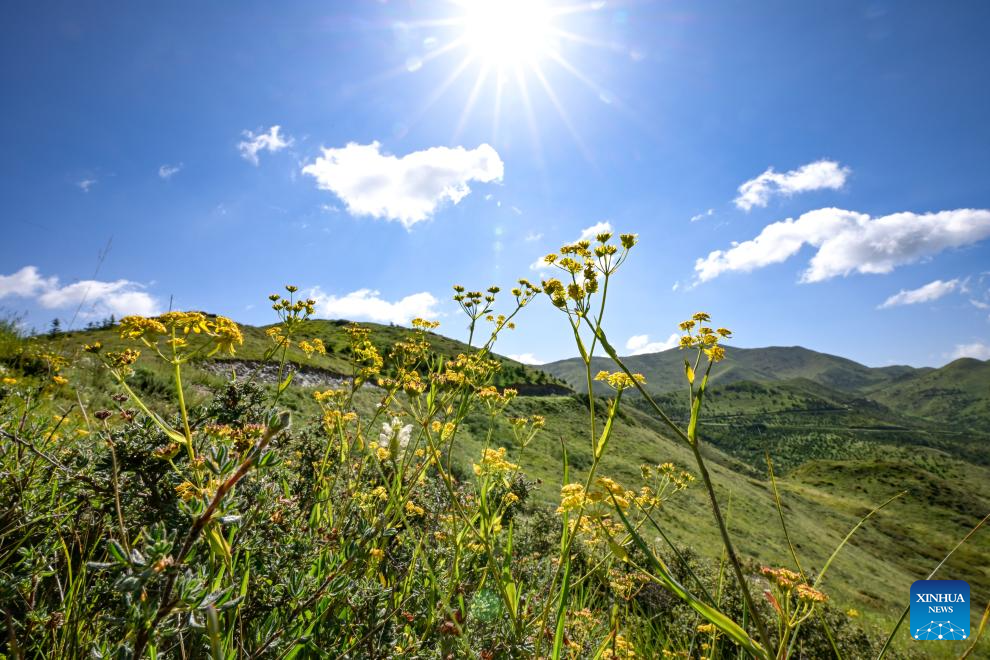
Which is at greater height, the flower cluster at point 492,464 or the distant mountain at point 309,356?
the distant mountain at point 309,356

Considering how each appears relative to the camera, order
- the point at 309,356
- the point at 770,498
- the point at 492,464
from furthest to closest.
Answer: the point at 770,498 < the point at 309,356 < the point at 492,464

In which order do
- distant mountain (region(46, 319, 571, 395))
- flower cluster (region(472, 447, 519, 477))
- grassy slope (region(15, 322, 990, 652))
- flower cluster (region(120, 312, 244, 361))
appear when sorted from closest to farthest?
flower cluster (region(120, 312, 244, 361)) < flower cluster (region(472, 447, 519, 477)) < distant mountain (region(46, 319, 571, 395)) < grassy slope (region(15, 322, 990, 652))

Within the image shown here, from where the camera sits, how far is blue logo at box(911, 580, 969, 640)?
3.04 meters

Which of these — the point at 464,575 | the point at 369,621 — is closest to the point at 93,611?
the point at 369,621

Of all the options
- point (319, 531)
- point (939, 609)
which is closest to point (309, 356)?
point (319, 531)

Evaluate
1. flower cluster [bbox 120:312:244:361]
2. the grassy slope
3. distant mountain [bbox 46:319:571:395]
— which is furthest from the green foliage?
the grassy slope

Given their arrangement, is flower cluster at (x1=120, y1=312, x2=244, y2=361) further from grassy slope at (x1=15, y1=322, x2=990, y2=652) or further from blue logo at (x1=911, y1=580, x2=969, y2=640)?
Answer: blue logo at (x1=911, y1=580, x2=969, y2=640)

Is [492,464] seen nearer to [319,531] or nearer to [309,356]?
[319,531]

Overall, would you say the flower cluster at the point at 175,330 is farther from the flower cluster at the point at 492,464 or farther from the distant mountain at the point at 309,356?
the flower cluster at the point at 492,464

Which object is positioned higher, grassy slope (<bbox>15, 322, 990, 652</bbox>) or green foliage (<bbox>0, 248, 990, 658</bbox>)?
green foliage (<bbox>0, 248, 990, 658</bbox>)

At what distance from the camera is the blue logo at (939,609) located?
3.04m

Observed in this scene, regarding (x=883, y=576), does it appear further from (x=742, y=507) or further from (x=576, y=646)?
(x=576, y=646)

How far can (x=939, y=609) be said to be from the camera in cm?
330

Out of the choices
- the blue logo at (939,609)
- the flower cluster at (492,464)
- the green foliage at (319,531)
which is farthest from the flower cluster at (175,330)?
the blue logo at (939,609)
